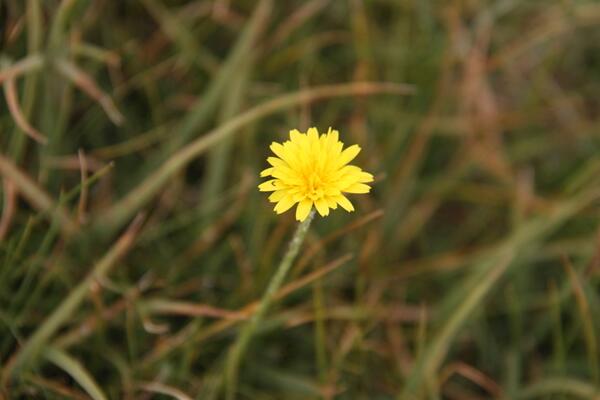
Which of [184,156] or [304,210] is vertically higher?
[184,156]

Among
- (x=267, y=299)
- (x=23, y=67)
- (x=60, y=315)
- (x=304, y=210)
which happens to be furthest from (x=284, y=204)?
(x=23, y=67)

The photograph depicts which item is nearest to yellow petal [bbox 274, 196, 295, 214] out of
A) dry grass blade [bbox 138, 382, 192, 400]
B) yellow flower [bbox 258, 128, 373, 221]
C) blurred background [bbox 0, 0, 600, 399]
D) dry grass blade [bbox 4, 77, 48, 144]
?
yellow flower [bbox 258, 128, 373, 221]

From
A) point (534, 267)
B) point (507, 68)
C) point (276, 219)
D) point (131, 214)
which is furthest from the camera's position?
point (507, 68)

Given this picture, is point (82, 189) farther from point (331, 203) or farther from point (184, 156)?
point (331, 203)

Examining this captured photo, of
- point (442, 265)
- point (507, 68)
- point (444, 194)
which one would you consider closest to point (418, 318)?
point (442, 265)

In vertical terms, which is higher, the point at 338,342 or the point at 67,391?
the point at 338,342

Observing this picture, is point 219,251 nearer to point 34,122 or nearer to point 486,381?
point 34,122
